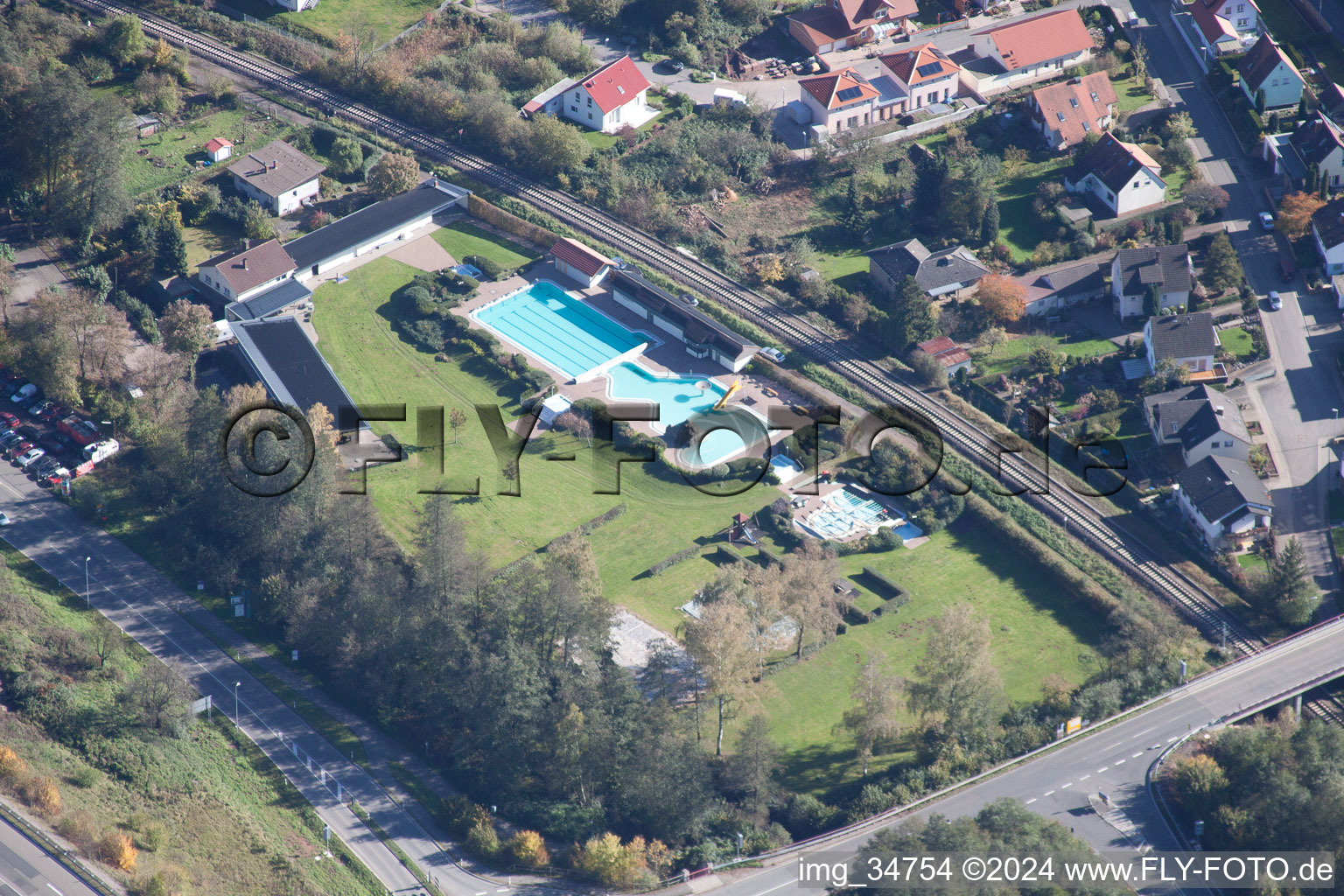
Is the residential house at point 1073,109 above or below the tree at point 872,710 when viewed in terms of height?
above

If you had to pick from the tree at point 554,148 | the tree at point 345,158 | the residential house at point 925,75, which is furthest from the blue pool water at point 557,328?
the residential house at point 925,75

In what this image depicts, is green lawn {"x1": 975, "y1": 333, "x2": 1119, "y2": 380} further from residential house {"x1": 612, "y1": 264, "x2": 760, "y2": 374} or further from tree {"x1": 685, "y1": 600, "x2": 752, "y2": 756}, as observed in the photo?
tree {"x1": 685, "y1": 600, "x2": 752, "y2": 756}

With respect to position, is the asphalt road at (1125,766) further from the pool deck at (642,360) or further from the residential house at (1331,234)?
the residential house at (1331,234)

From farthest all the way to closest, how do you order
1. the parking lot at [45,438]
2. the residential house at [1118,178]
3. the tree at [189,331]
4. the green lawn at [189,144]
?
the green lawn at [189,144], the residential house at [1118,178], the tree at [189,331], the parking lot at [45,438]

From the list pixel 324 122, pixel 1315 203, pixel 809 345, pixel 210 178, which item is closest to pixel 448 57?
pixel 324 122

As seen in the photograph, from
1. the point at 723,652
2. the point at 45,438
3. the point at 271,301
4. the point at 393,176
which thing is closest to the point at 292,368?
the point at 271,301

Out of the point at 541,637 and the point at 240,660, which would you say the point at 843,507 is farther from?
the point at 240,660

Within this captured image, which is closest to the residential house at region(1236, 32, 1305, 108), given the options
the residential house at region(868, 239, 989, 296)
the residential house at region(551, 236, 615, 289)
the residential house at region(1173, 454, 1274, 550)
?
the residential house at region(868, 239, 989, 296)
